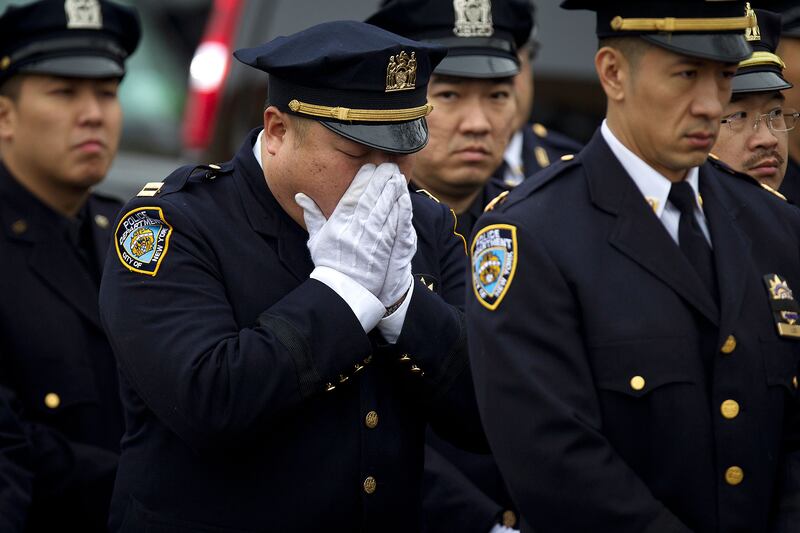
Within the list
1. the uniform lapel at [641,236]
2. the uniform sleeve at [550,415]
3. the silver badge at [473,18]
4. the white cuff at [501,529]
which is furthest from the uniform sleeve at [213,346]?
the silver badge at [473,18]

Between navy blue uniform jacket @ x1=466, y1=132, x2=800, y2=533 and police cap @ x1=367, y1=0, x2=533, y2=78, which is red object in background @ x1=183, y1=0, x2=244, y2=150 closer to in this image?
police cap @ x1=367, y1=0, x2=533, y2=78

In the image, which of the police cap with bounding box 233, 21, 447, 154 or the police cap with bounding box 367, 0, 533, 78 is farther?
the police cap with bounding box 367, 0, 533, 78

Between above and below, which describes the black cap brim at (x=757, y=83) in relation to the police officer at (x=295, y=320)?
above

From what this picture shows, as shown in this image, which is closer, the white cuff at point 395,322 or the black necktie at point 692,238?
the black necktie at point 692,238

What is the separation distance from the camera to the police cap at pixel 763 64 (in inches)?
145

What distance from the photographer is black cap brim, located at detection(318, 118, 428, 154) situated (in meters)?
3.10

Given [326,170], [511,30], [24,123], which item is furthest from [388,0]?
[326,170]

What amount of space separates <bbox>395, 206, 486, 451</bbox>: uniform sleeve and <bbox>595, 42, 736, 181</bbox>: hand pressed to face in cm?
64

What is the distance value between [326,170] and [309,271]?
251 mm

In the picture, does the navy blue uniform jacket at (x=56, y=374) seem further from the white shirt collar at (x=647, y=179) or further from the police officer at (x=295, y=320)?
the white shirt collar at (x=647, y=179)

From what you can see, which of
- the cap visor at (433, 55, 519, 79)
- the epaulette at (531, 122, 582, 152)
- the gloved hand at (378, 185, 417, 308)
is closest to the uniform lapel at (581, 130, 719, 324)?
the gloved hand at (378, 185, 417, 308)

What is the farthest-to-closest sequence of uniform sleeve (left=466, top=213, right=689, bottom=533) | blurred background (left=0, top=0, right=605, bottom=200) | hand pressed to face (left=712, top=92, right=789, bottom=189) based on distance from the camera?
blurred background (left=0, top=0, right=605, bottom=200) → hand pressed to face (left=712, top=92, right=789, bottom=189) → uniform sleeve (left=466, top=213, right=689, bottom=533)

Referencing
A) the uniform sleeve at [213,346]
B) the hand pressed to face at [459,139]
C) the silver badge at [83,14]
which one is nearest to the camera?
the uniform sleeve at [213,346]

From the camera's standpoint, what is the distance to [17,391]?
413 centimetres
